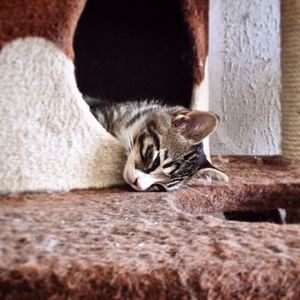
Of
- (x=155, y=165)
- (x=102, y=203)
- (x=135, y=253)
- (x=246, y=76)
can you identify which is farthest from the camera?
(x=246, y=76)

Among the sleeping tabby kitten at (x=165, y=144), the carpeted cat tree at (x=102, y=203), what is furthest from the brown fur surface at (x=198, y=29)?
the sleeping tabby kitten at (x=165, y=144)

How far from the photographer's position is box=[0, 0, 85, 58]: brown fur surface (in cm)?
103

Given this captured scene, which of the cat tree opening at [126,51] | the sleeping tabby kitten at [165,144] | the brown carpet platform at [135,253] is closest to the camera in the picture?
the brown carpet platform at [135,253]

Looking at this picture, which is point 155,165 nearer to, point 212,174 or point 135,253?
point 212,174

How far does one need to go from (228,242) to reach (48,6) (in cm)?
59

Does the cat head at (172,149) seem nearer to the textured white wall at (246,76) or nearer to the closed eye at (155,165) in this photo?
the closed eye at (155,165)

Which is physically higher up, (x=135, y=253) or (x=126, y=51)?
(x=126, y=51)

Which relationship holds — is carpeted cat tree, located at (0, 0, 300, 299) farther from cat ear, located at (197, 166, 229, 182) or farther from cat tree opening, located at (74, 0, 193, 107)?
cat tree opening, located at (74, 0, 193, 107)

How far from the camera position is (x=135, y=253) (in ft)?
2.23

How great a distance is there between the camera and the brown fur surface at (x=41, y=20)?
1027mm

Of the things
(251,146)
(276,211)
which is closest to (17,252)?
(276,211)

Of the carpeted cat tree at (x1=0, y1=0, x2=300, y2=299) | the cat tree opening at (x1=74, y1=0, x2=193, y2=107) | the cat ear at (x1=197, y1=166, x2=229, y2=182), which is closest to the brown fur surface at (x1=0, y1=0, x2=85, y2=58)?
the carpeted cat tree at (x1=0, y1=0, x2=300, y2=299)

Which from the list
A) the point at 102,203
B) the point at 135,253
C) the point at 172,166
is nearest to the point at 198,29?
the point at 172,166

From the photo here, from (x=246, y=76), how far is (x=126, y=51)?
474mm
